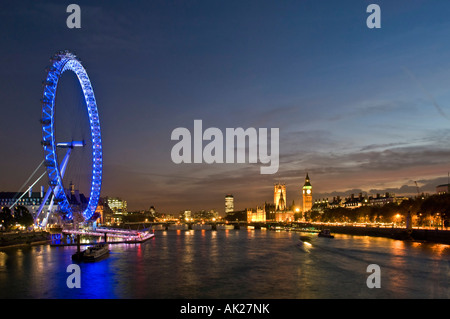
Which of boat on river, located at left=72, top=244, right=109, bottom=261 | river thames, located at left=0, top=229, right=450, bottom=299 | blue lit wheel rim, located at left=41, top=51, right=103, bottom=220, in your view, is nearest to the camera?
river thames, located at left=0, top=229, right=450, bottom=299

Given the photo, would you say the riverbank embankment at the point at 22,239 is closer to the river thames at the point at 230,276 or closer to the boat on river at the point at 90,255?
the river thames at the point at 230,276

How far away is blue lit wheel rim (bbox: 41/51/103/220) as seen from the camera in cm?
7506

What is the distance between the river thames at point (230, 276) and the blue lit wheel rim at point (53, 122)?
17.1 metres

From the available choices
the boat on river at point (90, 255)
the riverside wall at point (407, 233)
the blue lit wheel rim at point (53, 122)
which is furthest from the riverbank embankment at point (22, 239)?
the riverside wall at point (407, 233)

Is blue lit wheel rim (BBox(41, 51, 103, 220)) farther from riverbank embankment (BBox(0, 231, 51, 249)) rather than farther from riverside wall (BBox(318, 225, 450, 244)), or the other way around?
riverside wall (BBox(318, 225, 450, 244))

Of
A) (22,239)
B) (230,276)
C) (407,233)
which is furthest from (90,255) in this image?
(407,233)

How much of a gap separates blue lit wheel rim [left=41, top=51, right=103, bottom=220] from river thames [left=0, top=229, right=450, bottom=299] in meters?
17.1

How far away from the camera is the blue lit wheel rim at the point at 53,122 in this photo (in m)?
75.1

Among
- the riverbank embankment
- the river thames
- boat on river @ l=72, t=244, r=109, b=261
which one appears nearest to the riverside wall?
the river thames

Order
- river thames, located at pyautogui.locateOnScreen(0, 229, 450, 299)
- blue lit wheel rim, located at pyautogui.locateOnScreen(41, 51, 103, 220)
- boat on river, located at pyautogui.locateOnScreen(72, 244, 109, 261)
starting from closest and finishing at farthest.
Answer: river thames, located at pyautogui.locateOnScreen(0, 229, 450, 299) < boat on river, located at pyautogui.locateOnScreen(72, 244, 109, 261) < blue lit wheel rim, located at pyautogui.locateOnScreen(41, 51, 103, 220)

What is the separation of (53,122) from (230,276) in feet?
150
